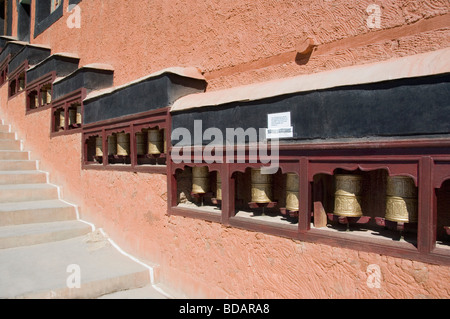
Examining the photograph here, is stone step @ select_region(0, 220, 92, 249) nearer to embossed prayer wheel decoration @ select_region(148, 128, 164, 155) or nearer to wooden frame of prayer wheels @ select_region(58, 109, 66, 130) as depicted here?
embossed prayer wheel decoration @ select_region(148, 128, 164, 155)

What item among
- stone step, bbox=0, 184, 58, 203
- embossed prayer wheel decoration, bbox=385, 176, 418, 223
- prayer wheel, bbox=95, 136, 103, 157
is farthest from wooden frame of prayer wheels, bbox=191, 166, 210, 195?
stone step, bbox=0, 184, 58, 203

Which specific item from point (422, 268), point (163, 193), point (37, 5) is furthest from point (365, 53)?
point (37, 5)

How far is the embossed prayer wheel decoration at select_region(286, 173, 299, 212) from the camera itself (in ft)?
9.50

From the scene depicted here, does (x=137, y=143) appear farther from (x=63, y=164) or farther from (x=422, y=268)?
(x=422, y=268)

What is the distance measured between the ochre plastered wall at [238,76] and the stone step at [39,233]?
305 mm

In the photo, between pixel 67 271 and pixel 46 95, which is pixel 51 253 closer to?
pixel 67 271

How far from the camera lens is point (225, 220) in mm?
3354

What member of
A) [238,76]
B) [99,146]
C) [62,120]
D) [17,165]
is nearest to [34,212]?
[99,146]

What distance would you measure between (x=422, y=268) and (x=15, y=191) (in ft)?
19.3

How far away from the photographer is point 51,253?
4.54 meters

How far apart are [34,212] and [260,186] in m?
3.83

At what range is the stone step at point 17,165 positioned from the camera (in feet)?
22.7

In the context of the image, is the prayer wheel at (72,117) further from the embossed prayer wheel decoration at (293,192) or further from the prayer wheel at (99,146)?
the embossed prayer wheel decoration at (293,192)

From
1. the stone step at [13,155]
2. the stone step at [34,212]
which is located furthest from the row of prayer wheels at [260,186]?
the stone step at [13,155]
